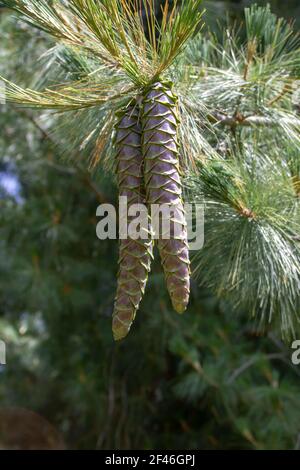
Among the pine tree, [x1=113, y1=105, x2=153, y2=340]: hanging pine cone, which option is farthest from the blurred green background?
[x1=113, y1=105, x2=153, y2=340]: hanging pine cone

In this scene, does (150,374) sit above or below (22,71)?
below

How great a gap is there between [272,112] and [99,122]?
35cm

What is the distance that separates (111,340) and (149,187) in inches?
80.7

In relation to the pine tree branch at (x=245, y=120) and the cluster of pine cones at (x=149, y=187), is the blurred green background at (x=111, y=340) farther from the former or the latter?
the cluster of pine cones at (x=149, y=187)

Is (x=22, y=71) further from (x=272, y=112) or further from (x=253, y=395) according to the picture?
(x=253, y=395)

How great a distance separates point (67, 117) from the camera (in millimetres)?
1337

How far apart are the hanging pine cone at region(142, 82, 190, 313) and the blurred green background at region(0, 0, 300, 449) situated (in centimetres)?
139

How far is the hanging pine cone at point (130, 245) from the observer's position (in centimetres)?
91

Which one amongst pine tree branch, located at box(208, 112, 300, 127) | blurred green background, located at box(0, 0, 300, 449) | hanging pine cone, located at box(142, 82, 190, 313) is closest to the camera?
hanging pine cone, located at box(142, 82, 190, 313)

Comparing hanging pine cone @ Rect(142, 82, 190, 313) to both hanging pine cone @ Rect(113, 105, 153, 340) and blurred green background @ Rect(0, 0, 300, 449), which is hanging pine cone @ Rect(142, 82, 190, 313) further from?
blurred green background @ Rect(0, 0, 300, 449)

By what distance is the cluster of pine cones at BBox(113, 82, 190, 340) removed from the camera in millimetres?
899

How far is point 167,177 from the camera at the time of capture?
0.94 meters

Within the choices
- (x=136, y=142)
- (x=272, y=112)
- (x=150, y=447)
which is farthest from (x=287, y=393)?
(x=136, y=142)
